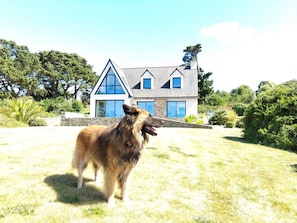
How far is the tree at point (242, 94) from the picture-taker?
5092 cm

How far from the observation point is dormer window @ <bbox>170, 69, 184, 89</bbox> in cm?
2995

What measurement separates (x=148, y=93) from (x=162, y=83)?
2.67 metres

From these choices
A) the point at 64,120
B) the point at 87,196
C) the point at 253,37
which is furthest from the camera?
the point at 64,120

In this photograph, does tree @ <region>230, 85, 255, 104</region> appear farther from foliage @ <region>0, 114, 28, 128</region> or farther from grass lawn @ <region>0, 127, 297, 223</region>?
grass lawn @ <region>0, 127, 297, 223</region>

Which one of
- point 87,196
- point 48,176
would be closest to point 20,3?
point 48,176

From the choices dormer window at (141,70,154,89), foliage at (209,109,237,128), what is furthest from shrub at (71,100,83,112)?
foliage at (209,109,237,128)

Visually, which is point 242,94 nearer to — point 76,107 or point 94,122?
point 76,107

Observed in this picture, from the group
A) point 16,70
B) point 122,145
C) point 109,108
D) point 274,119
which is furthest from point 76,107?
point 122,145

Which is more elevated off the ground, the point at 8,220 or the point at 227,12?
the point at 227,12

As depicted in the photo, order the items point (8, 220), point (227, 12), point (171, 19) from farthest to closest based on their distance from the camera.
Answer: point (171, 19)
point (227, 12)
point (8, 220)

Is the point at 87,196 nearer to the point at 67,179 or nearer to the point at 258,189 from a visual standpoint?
the point at 67,179

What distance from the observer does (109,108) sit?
96.6ft

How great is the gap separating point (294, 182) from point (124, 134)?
4.75 m

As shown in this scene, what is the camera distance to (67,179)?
16.8 feet
